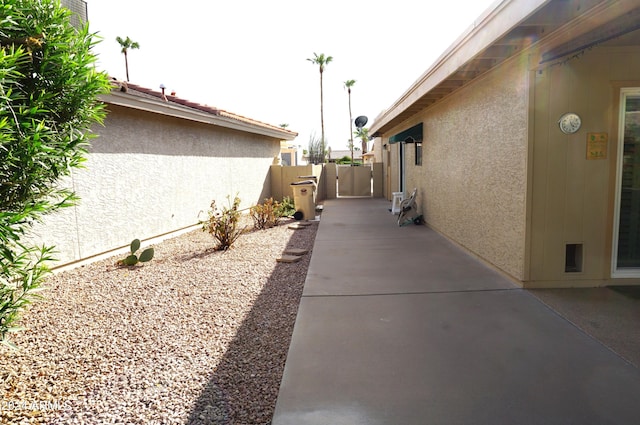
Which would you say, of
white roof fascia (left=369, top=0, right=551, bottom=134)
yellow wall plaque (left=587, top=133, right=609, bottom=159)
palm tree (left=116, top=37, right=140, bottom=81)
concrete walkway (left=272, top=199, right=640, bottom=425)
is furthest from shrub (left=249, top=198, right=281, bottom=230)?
palm tree (left=116, top=37, right=140, bottom=81)

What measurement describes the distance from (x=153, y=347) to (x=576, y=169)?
518cm

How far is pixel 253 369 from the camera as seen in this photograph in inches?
140

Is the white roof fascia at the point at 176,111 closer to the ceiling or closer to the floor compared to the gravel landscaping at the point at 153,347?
closer to the ceiling

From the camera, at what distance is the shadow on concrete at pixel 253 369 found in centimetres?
292

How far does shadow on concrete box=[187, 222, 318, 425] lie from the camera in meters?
2.92

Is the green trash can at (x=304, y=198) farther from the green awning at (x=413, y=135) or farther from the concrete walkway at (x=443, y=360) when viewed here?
the concrete walkway at (x=443, y=360)

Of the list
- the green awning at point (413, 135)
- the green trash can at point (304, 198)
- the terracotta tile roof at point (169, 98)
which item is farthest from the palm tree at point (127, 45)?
the green awning at point (413, 135)

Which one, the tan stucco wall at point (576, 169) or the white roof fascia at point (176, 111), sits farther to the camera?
the white roof fascia at point (176, 111)

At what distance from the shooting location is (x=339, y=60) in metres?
39.6

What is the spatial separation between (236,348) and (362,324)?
129cm

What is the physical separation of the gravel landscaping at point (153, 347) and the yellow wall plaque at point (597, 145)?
4.03 m

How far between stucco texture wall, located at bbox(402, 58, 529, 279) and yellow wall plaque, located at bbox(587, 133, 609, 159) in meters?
0.76

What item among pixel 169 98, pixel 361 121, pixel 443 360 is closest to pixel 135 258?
pixel 169 98

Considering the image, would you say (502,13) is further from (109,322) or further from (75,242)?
(75,242)
